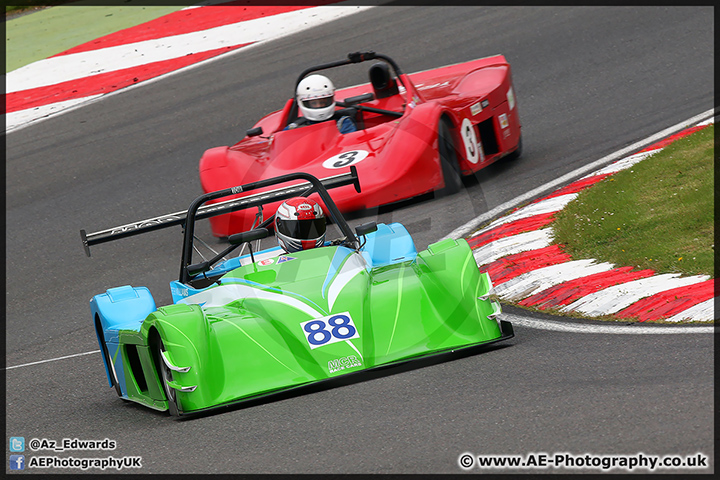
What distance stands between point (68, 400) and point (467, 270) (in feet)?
8.42

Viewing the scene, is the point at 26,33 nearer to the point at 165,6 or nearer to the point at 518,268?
the point at 165,6

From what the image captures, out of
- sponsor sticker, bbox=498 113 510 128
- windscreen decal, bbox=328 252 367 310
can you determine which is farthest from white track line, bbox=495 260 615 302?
sponsor sticker, bbox=498 113 510 128

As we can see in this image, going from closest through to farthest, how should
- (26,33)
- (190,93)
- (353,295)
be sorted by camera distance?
(353,295) → (190,93) → (26,33)

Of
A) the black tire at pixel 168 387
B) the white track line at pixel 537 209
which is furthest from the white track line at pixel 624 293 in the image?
the black tire at pixel 168 387

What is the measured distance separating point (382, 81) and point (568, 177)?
7.22ft

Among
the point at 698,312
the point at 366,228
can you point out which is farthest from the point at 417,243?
the point at 698,312

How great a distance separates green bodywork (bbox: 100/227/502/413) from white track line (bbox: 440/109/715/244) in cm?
260

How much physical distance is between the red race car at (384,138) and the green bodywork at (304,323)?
2.90m

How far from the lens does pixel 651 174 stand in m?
8.43

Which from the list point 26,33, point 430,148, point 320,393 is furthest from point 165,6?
point 320,393

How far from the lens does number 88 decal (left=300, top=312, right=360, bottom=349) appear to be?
512cm

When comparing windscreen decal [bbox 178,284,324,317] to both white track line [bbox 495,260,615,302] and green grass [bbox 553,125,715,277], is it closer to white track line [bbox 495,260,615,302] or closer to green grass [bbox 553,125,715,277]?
white track line [bbox 495,260,615,302]

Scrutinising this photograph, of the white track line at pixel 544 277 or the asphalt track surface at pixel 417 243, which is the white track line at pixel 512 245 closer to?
the white track line at pixel 544 277

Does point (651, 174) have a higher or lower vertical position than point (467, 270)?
lower
